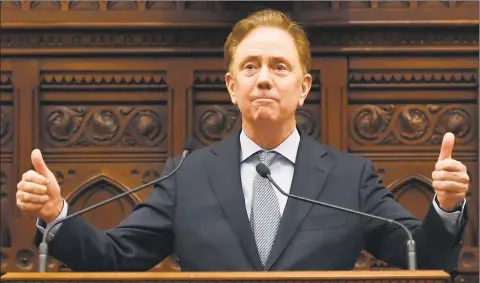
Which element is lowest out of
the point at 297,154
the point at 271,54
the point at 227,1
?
the point at 297,154

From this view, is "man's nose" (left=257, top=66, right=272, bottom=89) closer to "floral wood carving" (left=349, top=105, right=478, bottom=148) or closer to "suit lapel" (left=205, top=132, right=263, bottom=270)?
"suit lapel" (left=205, top=132, right=263, bottom=270)

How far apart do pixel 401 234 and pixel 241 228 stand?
36cm

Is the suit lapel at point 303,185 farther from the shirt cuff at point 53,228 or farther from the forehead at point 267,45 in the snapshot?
the shirt cuff at point 53,228

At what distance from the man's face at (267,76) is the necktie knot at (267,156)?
0.28 ft

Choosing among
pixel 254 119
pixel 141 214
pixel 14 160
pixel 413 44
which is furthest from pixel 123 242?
pixel 413 44

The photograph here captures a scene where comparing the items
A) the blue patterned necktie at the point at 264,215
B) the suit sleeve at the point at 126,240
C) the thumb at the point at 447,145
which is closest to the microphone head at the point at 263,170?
the blue patterned necktie at the point at 264,215

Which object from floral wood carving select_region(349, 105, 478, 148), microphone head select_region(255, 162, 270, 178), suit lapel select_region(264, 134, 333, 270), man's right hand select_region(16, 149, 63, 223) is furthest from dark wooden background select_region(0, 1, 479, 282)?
man's right hand select_region(16, 149, 63, 223)

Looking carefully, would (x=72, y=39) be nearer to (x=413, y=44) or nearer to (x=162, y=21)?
(x=162, y=21)

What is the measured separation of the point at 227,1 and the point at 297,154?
5.33ft

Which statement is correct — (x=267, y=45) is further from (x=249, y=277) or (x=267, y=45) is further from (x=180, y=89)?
(x=180, y=89)

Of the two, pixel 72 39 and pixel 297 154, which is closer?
pixel 297 154

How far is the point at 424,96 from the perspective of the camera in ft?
13.7

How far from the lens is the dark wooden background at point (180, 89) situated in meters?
4.12

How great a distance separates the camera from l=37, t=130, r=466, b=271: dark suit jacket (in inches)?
92.4
